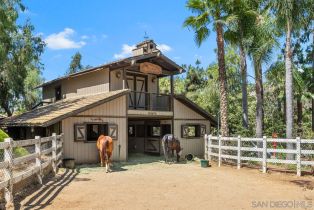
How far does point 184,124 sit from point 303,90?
8.30 meters

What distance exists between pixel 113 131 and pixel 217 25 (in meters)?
7.45

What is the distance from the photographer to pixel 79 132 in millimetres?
17250

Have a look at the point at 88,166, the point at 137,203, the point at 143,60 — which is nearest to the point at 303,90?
the point at 143,60

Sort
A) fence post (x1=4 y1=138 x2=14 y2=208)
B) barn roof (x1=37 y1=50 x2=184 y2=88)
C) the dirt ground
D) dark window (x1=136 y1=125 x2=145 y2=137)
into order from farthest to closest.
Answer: dark window (x1=136 y1=125 x2=145 y2=137), barn roof (x1=37 y1=50 x2=184 y2=88), the dirt ground, fence post (x1=4 y1=138 x2=14 y2=208)

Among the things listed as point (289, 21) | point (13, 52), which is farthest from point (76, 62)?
point (289, 21)

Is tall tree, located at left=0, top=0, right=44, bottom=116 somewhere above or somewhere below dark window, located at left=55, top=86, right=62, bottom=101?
above

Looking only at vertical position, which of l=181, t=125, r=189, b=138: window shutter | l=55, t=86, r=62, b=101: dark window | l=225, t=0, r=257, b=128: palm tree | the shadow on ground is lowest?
the shadow on ground

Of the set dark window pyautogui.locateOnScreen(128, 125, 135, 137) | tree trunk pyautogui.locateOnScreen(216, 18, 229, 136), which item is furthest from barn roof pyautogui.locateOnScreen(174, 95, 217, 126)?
dark window pyautogui.locateOnScreen(128, 125, 135, 137)

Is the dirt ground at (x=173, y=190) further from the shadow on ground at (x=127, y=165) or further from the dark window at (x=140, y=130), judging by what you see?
the dark window at (x=140, y=130)

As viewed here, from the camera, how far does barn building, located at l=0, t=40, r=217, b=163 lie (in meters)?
17.3

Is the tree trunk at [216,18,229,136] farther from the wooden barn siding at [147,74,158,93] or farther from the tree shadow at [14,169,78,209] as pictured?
the tree shadow at [14,169,78,209]

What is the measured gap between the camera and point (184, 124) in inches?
867

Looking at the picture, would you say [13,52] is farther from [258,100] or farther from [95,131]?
[258,100]

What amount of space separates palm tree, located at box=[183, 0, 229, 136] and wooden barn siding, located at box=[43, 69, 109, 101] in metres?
5.50
